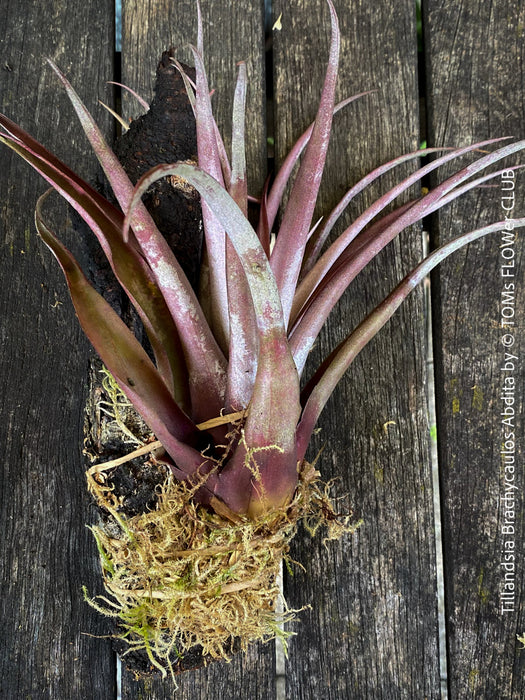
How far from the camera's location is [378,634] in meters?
0.85

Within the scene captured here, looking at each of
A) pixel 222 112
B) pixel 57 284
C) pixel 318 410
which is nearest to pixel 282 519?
pixel 318 410

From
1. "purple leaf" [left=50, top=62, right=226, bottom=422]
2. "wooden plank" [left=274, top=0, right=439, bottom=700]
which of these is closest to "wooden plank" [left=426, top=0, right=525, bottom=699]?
"wooden plank" [left=274, top=0, right=439, bottom=700]

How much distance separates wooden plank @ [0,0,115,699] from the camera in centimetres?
86

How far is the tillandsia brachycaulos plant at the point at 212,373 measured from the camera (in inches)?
23.9

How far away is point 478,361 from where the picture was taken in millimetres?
881

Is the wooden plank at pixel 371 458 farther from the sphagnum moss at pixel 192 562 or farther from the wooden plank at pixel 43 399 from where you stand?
the wooden plank at pixel 43 399

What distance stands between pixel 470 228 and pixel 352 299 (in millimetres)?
235

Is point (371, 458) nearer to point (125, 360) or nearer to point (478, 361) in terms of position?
point (478, 361)

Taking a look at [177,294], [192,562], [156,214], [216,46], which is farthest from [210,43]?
[192,562]

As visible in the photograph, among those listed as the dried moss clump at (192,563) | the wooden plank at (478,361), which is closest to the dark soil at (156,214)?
the dried moss clump at (192,563)

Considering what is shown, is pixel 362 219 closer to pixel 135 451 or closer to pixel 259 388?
pixel 259 388

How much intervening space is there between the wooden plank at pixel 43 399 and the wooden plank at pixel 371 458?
344 mm

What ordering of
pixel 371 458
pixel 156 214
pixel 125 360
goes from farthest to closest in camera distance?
pixel 371 458, pixel 156 214, pixel 125 360

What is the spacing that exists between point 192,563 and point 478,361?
1.84 feet
